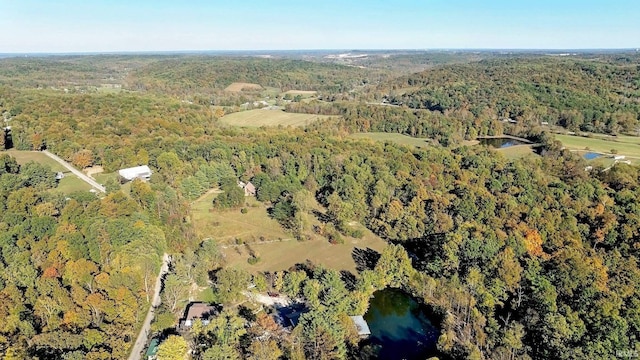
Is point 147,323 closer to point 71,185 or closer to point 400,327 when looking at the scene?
point 400,327

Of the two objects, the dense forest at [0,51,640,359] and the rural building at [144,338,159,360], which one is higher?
the dense forest at [0,51,640,359]

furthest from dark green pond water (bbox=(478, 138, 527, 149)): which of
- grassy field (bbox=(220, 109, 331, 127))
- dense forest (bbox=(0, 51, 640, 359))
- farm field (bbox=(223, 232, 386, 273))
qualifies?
farm field (bbox=(223, 232, 386, 273))

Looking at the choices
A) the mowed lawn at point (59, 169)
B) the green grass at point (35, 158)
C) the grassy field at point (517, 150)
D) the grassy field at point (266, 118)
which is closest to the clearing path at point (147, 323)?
the mowed lawn at point (59, 169)

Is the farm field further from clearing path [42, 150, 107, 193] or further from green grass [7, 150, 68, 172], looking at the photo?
green grass [7, 150, 68, 172]

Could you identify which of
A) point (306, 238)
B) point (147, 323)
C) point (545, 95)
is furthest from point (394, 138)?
point (147, 323)

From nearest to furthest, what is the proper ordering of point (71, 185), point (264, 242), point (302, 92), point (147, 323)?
1. point (147, 323)
2. point (264, 242)
3. point (71, 185)
4. point (302, 92)
